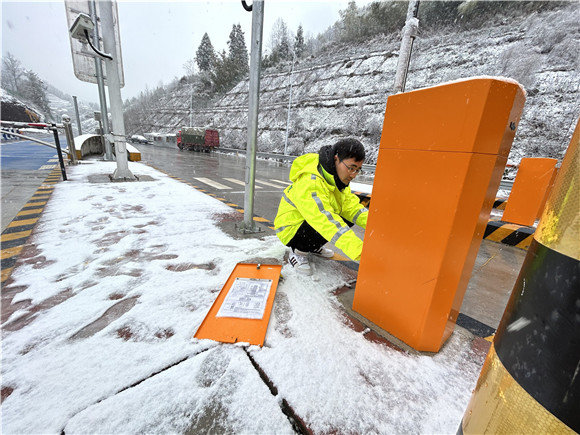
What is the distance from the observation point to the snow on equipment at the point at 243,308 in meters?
1.36

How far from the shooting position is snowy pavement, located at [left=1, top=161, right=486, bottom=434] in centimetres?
96

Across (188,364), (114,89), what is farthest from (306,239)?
(114,89)

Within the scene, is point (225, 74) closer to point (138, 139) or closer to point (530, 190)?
point (138, 139)

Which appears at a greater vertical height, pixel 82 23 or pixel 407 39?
pixel 407 39

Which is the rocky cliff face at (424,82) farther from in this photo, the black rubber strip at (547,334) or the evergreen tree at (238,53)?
the evergreen tree at (238,53)

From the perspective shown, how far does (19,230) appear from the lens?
261 cm

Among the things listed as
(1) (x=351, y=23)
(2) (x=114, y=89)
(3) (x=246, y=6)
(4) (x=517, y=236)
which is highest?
(1) (x=351, y=23)

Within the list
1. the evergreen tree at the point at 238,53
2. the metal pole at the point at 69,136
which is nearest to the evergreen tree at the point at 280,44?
the evergreen tree at the point at 238,53

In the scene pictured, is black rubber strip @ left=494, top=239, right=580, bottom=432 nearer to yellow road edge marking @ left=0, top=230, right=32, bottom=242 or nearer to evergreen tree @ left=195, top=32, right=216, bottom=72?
yellow road edge marking @ left=0, top=230, right=32, bottom=242

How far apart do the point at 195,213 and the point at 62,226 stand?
1.47 metres

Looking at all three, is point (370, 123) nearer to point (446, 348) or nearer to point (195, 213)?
point (195, 213)

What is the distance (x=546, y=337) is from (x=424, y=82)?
22.3m

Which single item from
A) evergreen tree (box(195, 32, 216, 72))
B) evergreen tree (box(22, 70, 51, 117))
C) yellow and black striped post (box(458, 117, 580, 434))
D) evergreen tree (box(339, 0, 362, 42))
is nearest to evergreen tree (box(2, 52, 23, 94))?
evergreen tree (box(22, 70, 51, 117))

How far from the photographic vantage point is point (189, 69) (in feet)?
168
